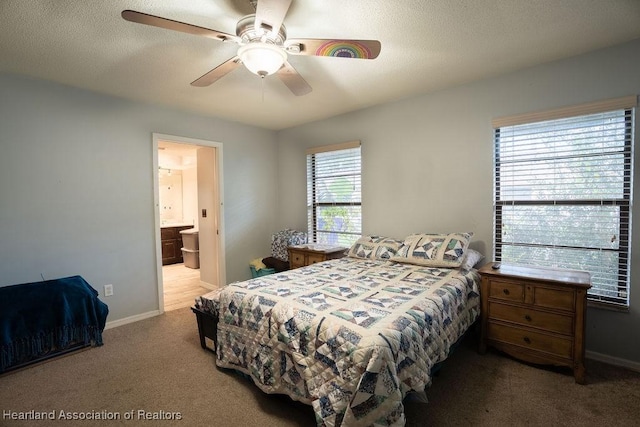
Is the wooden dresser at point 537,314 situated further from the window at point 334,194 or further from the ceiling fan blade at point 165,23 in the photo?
the ceiling fan blade at point 165,23

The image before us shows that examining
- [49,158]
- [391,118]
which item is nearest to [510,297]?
[391,118]

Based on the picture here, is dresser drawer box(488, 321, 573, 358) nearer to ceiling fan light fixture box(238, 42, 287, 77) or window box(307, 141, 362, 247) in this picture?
window box(307, 141, 362, 247)

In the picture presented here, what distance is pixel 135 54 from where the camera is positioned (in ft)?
7.42

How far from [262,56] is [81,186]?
2478 millimetres

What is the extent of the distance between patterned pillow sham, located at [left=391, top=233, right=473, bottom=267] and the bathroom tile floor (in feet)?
9.22

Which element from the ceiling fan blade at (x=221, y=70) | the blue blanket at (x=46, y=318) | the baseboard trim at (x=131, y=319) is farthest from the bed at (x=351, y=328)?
the ceiling fan blade at (x=221, y=70)

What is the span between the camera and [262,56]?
67.1 inches

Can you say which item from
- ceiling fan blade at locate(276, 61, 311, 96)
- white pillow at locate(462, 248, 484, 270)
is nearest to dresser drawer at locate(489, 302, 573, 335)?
white pillow at locate(462, 248, 484, 270)

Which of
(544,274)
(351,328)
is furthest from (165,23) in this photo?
(544,274)

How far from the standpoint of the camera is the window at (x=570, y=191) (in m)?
2.26

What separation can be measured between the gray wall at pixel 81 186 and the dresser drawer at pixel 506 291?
3506 millimetres

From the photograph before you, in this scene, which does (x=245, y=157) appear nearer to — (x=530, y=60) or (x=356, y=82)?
(x=356, y=82)

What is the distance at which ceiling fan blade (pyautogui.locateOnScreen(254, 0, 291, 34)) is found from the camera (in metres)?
1.35

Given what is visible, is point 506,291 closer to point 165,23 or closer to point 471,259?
point 471,259
